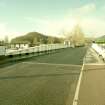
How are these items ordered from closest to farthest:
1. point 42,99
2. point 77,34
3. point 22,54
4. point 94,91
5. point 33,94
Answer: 1. point 42,99
2. point 33,94
3. point 94,91
4. point 22,54
5. point 77,34

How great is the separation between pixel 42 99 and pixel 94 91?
2.35m

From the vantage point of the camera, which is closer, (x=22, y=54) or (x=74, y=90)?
Answer: (x=74, y=90)

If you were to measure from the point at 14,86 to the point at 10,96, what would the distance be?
192 cm

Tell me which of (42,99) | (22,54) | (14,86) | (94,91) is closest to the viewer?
(42,99)

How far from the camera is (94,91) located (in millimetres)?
9008

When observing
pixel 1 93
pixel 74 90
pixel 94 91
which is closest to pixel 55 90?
pixel 74 90

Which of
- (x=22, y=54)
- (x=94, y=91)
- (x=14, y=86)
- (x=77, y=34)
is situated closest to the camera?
(x=94, y=91)

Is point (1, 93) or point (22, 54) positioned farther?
point (22, 54)

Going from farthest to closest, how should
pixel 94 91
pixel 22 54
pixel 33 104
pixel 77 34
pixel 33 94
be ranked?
pixel 77 34, pixel 22 54, pixel 94 91, pixel 33 94, pixel 33 104

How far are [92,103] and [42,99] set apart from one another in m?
1.58

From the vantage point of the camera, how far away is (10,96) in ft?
26.3

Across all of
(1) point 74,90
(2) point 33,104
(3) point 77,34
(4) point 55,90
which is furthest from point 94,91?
(3) point 77,34

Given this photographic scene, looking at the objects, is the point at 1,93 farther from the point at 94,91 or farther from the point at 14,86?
the point at 94,91

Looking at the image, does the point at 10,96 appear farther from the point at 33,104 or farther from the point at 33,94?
the point at 33,104
